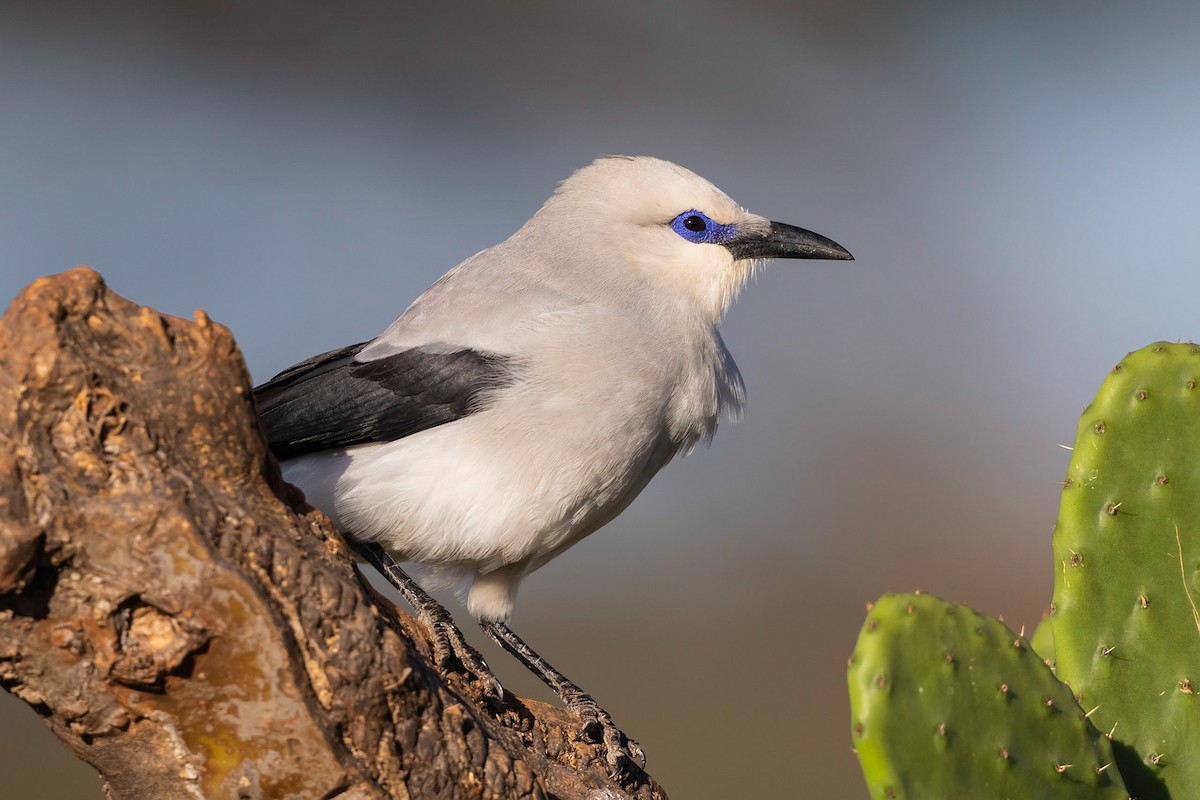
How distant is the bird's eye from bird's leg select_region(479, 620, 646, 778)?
74.1 inches

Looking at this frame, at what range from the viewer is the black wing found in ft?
14.1

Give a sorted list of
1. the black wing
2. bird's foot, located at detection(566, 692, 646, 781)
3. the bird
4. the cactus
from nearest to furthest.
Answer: the cactus → bird's foot, located at detection(566, 692, 646, 781) → the bird → the black wing

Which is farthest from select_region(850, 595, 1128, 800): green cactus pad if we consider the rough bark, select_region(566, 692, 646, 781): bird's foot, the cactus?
select_region(566, 692, 646, 781): bird's foot

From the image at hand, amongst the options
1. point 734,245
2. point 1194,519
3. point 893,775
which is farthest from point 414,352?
point 1194,519

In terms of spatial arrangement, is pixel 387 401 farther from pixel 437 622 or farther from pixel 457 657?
pixel 457 657

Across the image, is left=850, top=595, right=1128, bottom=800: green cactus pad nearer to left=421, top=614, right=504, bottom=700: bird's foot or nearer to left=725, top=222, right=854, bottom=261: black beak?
left=421, top=614, right=504, bottom=700: bird's foot

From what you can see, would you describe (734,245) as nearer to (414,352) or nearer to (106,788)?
(414,352)

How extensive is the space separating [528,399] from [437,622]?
88 cm

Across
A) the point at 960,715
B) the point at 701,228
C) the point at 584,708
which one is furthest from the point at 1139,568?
the point at 701,228

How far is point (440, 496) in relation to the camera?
4.10 metres

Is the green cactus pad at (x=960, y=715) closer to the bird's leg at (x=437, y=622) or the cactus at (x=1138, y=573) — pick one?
the cactus at (x=1138, y=573)

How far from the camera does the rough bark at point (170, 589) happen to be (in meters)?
2.50

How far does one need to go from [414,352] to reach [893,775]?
2.49 metres

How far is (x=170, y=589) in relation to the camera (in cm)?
250
